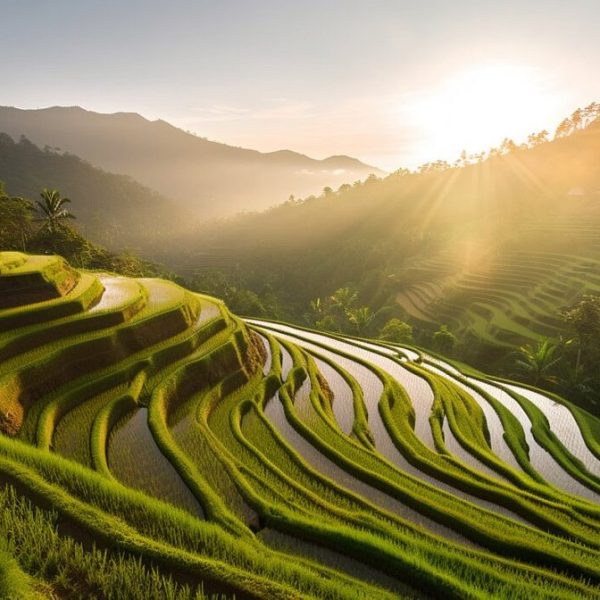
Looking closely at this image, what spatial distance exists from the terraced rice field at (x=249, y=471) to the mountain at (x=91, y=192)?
116091 mm

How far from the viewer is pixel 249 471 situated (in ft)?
28.6

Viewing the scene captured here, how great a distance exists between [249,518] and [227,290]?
45.7 metres

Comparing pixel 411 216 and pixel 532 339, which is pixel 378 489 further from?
pixel 411 216

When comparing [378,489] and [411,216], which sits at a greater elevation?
[411,216]

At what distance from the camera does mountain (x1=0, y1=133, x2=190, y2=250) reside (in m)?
120

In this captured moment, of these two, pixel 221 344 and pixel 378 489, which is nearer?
pixel 378 489

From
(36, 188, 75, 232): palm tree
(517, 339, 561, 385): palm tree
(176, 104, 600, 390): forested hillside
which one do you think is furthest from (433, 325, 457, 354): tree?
(36, 188, 75, 232): palm tree

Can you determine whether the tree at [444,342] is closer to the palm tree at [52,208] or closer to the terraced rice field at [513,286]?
the terraced rice field at [513,286]

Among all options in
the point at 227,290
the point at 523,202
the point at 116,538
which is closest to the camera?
the point at 116,538

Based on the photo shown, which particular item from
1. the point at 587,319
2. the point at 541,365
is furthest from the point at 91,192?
the point at 587,319

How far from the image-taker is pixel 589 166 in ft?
276

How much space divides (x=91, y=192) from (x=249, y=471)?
6490 inches

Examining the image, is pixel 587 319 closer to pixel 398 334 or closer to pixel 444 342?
pixel 444 342

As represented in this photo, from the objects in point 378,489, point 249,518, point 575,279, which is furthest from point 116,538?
point 575,279
